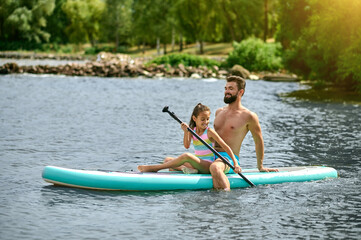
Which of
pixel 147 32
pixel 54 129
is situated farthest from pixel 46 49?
pixel 54 129

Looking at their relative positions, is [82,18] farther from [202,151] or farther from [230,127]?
[230,127]

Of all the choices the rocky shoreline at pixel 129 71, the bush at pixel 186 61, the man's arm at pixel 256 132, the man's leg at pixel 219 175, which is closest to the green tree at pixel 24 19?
the rocky shoreline at pixel 129 71

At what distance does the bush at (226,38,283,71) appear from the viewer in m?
46.8

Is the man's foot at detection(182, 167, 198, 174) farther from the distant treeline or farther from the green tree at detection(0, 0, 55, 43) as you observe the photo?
the green tree at detection(0, 0, 55, 43)

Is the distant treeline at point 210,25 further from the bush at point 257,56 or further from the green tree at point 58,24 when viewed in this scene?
the bush at point 257,56

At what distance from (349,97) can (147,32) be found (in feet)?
158

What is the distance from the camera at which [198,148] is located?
352 inches

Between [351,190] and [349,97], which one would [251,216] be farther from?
[349,97]

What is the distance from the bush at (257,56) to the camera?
46.8 m

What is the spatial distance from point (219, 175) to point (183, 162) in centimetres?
58

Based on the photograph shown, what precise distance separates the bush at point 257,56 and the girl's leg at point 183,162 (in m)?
38.3

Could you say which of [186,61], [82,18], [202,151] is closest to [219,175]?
[202,151]

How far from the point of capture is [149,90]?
3155cm

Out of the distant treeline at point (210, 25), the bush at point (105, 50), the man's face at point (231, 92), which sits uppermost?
the distant treeline at point (210, 25)
